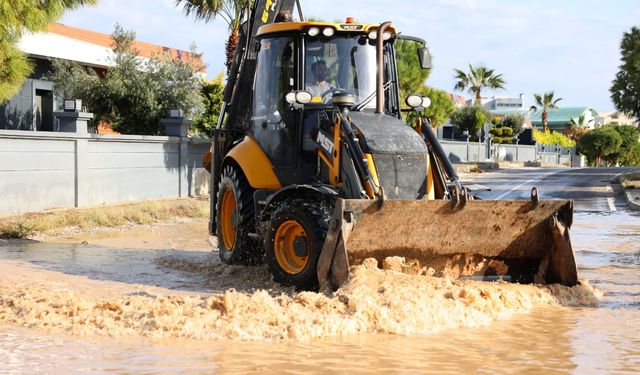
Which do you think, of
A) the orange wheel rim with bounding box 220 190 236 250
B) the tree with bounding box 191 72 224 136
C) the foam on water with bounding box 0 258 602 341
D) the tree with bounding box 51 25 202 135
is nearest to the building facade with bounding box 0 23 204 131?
the tree with bounding box 51 25 202 135

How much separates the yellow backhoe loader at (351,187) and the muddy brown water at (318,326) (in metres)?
0.35

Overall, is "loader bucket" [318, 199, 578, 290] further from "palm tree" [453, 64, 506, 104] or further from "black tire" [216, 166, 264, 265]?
"palm tree" [453, 64, 506, 104]

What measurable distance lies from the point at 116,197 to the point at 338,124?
1244 centimetres

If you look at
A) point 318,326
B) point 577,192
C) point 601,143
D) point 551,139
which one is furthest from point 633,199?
point 551,139

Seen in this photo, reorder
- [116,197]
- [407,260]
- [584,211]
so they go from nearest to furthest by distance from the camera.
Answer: [407,260]
[116,197]
[584,211]

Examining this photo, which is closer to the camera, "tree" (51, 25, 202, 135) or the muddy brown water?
the muddy brown water

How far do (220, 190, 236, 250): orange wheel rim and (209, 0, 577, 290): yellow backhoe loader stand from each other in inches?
13.4

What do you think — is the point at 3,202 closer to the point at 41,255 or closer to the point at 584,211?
the point at 41,255

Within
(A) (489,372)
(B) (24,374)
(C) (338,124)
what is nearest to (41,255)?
A: (C) (338,124)

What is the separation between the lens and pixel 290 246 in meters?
9.77

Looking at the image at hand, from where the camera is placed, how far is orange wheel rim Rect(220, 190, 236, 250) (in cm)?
1174

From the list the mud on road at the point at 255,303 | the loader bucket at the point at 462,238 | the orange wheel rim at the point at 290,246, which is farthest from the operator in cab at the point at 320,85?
the mud on road at the point at 255,303

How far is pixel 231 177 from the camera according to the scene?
11.3 meters

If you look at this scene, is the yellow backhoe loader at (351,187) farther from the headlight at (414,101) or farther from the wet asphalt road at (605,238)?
the wet asphalt road at (605,238)
